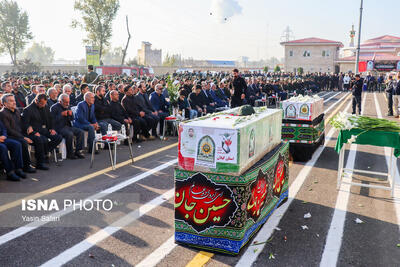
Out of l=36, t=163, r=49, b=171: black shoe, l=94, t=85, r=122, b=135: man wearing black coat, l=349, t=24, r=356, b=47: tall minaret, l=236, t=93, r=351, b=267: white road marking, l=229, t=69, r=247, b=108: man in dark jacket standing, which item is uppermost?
l=349, t=24, r=356, b=47: tall minaret

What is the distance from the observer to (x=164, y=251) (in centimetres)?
470

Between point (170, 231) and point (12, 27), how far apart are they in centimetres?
8069

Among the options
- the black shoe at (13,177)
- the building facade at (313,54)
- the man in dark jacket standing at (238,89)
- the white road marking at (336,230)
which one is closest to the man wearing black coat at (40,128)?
the black shoe at (13,177)

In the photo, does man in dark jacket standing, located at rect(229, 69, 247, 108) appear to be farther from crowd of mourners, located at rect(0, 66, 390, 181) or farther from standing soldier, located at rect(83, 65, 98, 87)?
standing soldier, located at rect(83, 65, 98, 87)

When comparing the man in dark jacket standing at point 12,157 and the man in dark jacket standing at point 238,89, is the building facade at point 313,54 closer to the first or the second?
the man in dark jacket standing at point 238,89

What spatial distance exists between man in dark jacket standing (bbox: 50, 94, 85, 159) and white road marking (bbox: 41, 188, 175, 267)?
3753 mm

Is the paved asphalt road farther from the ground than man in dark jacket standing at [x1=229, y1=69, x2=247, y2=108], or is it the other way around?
man in dark jacket standing at [x1=229, y1=69, x2=247, y2=108]

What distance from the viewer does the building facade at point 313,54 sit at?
239ft

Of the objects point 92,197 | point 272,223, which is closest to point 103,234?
point 92,197

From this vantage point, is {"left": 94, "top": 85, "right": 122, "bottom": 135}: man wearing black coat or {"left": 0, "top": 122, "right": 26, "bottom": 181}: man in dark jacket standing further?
{"left": 94, "top": 85, "right": 122, "bottom": 135}: man wearing black coat

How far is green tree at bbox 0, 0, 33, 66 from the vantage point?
2876 inches

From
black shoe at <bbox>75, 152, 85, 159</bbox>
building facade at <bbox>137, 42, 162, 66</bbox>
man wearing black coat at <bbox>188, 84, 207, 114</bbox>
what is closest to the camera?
black shoe at <bbox>75, 152, 85, 159</bbox>

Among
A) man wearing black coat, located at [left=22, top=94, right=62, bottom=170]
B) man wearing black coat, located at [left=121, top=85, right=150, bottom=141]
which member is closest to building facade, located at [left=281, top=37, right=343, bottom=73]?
man wearing black coat, located at [left=121, top=85, right=150, bottom=141]

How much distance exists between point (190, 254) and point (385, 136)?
4.30m
